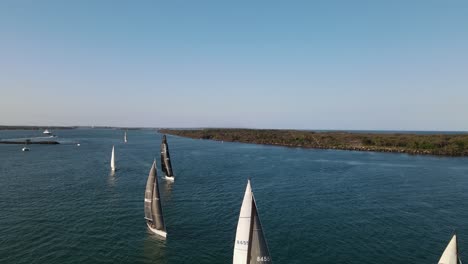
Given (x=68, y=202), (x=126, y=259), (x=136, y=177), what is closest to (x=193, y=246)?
(x=126, y=259)

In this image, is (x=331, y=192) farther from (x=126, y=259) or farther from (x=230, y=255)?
(x=126, y=259)

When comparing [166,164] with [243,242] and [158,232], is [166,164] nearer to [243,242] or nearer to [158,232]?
[158,232]

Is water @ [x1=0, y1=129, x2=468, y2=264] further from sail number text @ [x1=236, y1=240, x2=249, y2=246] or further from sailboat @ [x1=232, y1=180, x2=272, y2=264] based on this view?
sail number text @ [x1=236, y1=240, x2=249, y2=246]

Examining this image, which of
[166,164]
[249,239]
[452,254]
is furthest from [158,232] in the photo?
[166,164]

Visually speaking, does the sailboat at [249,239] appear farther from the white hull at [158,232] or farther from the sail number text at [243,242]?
the white hull at [158,232]

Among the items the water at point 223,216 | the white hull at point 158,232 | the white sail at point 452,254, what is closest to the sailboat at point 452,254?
the white sail at point 452,254

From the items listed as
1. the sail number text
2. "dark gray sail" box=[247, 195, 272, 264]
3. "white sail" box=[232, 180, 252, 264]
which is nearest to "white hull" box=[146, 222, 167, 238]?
"white sail" box=[232, 180, 252, 264]
